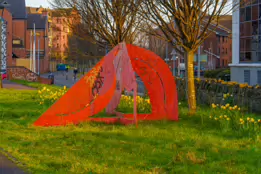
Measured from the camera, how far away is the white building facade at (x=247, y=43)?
3378 cm

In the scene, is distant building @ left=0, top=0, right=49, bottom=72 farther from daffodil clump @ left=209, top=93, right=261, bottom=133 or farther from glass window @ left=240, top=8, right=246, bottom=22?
daffodil clump @ left=209, top=93, right=261, bottom=133

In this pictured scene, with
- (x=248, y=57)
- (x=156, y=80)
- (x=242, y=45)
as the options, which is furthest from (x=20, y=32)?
(x=156, y=80)

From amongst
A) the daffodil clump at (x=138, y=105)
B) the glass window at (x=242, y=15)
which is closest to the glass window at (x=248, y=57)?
the glass window at (x=242, y=15)

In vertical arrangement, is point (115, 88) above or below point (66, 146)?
above

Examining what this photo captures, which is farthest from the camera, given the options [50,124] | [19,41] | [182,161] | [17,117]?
[19,41]

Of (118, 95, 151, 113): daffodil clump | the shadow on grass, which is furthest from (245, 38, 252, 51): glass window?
the shadow on grass

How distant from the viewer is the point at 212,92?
17422 millimetres

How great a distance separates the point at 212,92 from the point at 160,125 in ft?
20.5

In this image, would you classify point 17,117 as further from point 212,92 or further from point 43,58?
point 43,58

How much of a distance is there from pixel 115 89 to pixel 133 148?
4579mm

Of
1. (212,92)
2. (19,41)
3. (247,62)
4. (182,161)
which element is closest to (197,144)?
(182,161)

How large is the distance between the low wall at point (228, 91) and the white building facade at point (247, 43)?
1453cm

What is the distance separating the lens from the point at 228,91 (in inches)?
648

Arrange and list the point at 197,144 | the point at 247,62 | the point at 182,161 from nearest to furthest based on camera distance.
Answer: the point at 182,161
the point at 197,144
the point at 247,62
